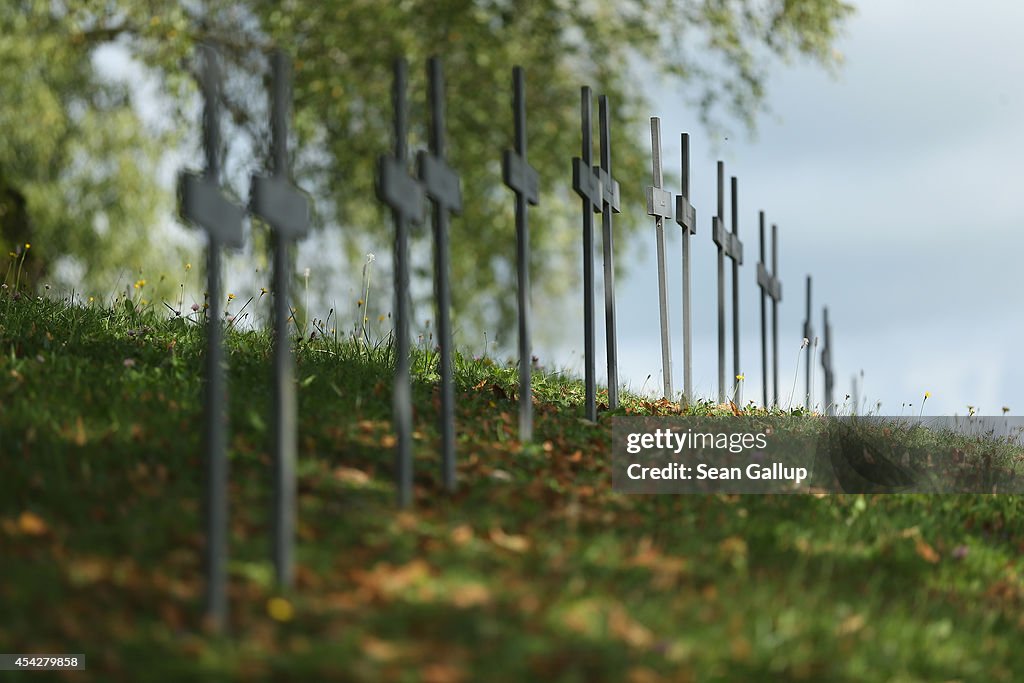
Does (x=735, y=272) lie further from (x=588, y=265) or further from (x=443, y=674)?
(x=443, y=674)

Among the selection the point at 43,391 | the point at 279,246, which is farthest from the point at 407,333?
the point at 43,391

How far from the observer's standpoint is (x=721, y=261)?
11.4 metres

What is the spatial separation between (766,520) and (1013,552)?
5.94 feet

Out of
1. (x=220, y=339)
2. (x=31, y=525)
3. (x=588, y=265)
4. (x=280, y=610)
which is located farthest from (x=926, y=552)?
(x=31, y=525)

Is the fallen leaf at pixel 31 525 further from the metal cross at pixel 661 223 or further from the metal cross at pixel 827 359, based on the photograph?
the metal cross at pixel 827 359

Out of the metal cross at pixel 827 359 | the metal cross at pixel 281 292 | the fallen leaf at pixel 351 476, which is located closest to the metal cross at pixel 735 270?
the metal cross at pixel 827 359

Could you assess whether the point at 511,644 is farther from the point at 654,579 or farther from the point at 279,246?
the point at 279,246

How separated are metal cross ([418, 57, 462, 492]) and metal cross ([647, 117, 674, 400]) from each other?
3.91 metres

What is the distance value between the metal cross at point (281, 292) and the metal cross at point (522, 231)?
2.25 meters

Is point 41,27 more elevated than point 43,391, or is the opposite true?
point 41,27

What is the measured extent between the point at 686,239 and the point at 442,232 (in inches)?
189

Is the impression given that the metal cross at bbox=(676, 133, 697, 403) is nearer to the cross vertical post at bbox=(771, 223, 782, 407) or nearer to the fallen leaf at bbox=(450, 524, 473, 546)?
the cross vertical post at bbox=(771, 223, 782, 407)

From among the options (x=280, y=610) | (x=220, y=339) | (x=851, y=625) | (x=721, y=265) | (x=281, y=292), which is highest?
(x=721, y=265)

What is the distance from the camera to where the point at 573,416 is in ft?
26.8
